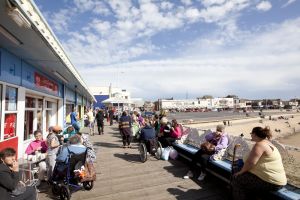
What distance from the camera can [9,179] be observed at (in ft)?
11.6

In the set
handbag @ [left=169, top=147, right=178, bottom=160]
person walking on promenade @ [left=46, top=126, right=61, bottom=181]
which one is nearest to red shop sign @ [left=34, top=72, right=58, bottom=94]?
person walking on promenade @ [left=46, top=126, right=61, bottom=181]

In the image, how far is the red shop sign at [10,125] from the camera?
671 centimetres

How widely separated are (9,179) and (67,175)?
1.66m

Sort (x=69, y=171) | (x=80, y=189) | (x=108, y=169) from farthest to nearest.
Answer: (x=108, y=169) < (x=80, y=189) < (x=69, y=171)

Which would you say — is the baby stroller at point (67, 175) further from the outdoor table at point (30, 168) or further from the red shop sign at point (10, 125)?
the red shop sign at point (10, 125)

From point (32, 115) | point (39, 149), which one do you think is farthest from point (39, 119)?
point (39, 149)

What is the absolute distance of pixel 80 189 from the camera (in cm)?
579

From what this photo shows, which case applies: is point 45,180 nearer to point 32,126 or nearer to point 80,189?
point 80,189

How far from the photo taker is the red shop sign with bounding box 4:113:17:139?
671cm

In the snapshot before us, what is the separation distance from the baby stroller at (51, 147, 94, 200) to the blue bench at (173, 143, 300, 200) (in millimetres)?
2805

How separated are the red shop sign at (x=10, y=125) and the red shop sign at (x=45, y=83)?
2026mm

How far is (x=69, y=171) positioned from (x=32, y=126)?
17.7 ft

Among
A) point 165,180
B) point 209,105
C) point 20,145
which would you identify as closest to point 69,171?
point 165,180

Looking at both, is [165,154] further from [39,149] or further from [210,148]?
[39,149]
